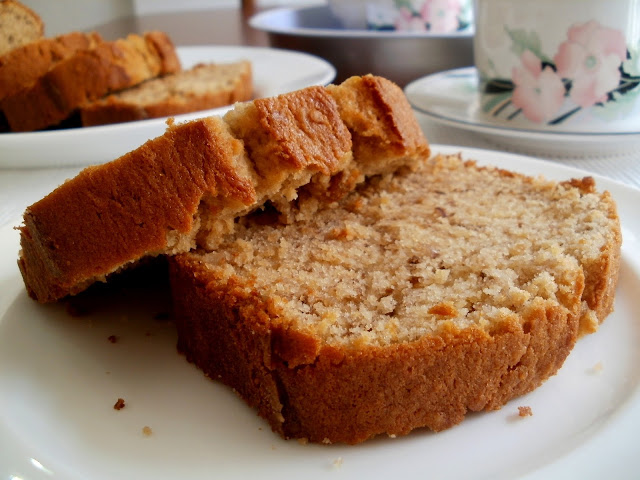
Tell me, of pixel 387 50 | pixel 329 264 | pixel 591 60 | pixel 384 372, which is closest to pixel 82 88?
pixel 387 50

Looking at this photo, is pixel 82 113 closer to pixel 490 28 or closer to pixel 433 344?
pixel 490 28

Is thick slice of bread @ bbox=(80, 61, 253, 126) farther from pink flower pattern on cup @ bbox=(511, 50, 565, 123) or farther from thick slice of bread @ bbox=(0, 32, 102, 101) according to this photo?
pink flower pattern on cup @ bbox=(511, 50, 565, 123)

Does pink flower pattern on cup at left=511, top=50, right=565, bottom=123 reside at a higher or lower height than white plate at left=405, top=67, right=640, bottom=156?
higher

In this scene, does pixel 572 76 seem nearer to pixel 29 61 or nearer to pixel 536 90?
pixel 536 90

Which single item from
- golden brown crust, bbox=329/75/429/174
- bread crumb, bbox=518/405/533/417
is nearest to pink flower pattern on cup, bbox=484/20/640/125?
golden brown crust, bbox=329/75/429/174

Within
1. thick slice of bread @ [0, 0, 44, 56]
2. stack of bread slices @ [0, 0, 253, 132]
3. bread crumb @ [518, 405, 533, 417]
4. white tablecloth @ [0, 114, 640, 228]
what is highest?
thick slice of bread @ [0, 0, 44, 56]
